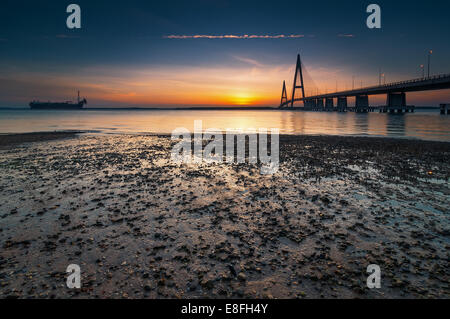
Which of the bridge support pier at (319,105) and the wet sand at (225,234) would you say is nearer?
the wet sand at (225,234)

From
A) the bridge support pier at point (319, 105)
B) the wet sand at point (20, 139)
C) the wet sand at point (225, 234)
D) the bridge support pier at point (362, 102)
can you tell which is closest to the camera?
the wet sand at point (225, 234)

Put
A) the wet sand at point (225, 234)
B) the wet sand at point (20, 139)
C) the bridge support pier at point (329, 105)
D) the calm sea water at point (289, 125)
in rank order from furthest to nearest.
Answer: the bridge support pier at point (329, 105)
the calm sea water at point (289, 125)
the wet sand at point (20, 139)
the wet sand at point (225, 234)

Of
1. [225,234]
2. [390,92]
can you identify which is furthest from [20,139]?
[390,92]

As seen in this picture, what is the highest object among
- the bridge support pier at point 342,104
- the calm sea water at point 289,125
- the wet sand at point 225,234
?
the bridge support pier at point 342,104

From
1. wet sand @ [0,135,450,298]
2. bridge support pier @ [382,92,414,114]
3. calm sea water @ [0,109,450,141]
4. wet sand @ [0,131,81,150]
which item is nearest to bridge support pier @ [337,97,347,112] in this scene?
bridge support pier @ [382,92,414,114]

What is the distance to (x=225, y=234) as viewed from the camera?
605cm

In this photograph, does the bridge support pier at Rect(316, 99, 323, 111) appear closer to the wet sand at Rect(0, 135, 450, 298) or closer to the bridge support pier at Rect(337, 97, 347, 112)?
the bridge support pier at Rect(337, 97, 347, 112)

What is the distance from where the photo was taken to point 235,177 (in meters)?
11.5

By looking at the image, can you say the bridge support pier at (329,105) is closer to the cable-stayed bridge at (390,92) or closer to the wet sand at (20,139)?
the cable-stayed bridge at (390,92)

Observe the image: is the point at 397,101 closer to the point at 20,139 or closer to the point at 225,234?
the point at 225,234

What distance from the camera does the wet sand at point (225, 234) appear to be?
13.9 feet

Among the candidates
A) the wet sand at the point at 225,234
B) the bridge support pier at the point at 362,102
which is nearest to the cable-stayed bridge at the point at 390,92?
the bridge support pier at the point at 362,102

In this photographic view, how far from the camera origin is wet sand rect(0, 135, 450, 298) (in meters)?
4.23
